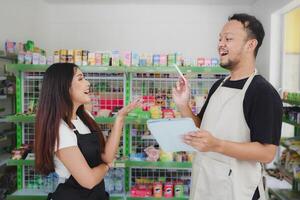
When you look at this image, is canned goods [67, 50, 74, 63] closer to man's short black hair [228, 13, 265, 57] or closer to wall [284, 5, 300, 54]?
man's short black hair [228, 13, 265, 57]

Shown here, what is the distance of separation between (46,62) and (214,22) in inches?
144

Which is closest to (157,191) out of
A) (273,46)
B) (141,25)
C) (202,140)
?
(202,140)

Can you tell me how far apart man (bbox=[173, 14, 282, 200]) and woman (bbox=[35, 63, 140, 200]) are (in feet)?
2.01

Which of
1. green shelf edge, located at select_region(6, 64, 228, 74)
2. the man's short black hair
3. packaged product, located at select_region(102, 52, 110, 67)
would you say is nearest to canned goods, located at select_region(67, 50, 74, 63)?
green shelf edge, located at select_region(6, 64, 228, 74)

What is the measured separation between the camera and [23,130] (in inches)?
150

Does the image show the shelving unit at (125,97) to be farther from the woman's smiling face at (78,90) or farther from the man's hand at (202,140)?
the man's hand at (202,140)

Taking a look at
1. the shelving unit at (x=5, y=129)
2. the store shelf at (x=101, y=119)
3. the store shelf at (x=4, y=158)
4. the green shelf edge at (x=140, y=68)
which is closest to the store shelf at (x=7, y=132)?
the shelving unit at (x=5, y=129)

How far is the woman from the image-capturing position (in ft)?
5.66

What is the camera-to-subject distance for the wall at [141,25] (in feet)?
19.8

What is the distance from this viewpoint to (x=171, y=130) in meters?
1.43

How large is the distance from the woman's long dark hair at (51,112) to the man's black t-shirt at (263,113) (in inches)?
40.0

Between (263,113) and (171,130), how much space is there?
442 millimetres

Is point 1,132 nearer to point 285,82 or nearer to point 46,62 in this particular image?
point 46,62

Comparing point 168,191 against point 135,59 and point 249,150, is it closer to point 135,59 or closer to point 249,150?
point 135,59
